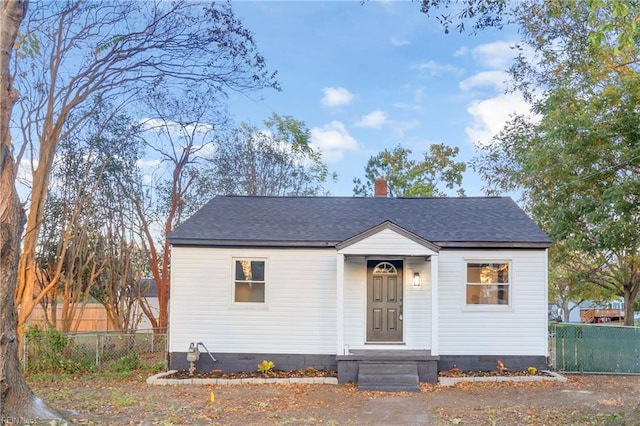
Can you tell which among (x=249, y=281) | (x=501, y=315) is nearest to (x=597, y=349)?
(x=501, y=315)

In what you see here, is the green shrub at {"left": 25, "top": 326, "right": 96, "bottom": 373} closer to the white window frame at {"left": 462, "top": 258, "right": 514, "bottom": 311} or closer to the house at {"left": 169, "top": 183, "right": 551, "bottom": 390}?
the house at {"left": 169, "top": 183, "right": 551, "bottom": 390}

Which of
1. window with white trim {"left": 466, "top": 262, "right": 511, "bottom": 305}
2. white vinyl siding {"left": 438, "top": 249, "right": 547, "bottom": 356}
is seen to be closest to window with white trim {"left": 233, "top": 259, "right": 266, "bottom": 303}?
white vinyl siding {"left": 438, "top": 249, "right": 547, "bottom": 356}

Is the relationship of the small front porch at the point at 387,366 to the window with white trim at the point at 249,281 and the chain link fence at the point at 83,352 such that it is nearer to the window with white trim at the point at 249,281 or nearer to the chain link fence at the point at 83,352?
the window with white trim at the point at 249,281

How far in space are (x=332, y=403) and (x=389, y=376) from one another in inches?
79.7

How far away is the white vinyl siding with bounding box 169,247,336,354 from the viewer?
12125 millimetres

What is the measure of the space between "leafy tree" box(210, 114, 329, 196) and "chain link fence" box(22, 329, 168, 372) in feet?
35.9

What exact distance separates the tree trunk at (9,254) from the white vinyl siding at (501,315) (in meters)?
8.55

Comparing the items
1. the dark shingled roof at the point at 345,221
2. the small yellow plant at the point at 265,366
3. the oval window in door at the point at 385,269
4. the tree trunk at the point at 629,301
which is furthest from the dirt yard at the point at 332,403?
the tree trunk at the point at 629,301

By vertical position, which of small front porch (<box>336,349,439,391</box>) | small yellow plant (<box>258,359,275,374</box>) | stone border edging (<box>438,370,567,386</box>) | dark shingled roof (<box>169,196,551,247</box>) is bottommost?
stone border edging (<box>438,370,567,386</box>)

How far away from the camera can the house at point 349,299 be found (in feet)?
39.7

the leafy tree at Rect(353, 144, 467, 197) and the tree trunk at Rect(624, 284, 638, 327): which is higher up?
the leafy tree at Rect(353, 144, 467, 197)

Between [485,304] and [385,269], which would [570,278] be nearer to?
[485,304]

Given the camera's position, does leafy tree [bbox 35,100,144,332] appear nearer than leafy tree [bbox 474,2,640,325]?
No

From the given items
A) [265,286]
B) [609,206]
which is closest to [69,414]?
[265,286]
